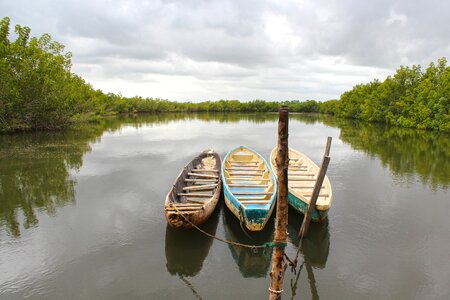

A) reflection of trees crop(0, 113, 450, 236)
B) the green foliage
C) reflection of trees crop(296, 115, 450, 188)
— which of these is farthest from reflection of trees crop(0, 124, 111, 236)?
the green foliage

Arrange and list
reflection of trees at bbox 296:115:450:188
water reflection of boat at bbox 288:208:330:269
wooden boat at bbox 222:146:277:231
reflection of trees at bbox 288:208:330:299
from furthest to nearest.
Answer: reflection of trees at bbox 296:115:450:188 < wooden boat at bbox 222:146:277:231 < water reflection of boat at bbox 288:208:330:269 < reflection of trees at bbox 288:208:330:299

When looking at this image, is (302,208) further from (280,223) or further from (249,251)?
(280,223)

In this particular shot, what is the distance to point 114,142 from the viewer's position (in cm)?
2969

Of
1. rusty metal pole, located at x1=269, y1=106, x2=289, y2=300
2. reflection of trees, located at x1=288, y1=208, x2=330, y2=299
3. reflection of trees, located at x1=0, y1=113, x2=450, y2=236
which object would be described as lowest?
reflection of trees, located at x1=288, y1=208, x2=330, y2=299

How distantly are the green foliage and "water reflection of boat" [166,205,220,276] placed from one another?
39245 millimetres

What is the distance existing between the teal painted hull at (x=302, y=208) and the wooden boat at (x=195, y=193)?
8.75 ft

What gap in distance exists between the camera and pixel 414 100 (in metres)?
47.4

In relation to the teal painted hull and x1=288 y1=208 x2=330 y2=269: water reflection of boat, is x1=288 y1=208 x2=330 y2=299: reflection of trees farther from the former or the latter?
the teal painted hull

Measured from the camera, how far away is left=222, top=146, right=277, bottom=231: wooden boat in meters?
9.20

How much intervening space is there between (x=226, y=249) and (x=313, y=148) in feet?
64.0

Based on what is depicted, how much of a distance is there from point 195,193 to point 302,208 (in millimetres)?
4059

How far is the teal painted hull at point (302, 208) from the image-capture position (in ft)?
32.8

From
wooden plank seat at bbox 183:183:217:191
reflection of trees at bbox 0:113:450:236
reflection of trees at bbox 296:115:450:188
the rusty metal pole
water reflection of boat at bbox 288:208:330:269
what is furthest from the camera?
reflection of trees at bbox 296:115:450:188

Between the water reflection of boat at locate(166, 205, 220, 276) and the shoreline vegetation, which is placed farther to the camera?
the shoreline vegetation
